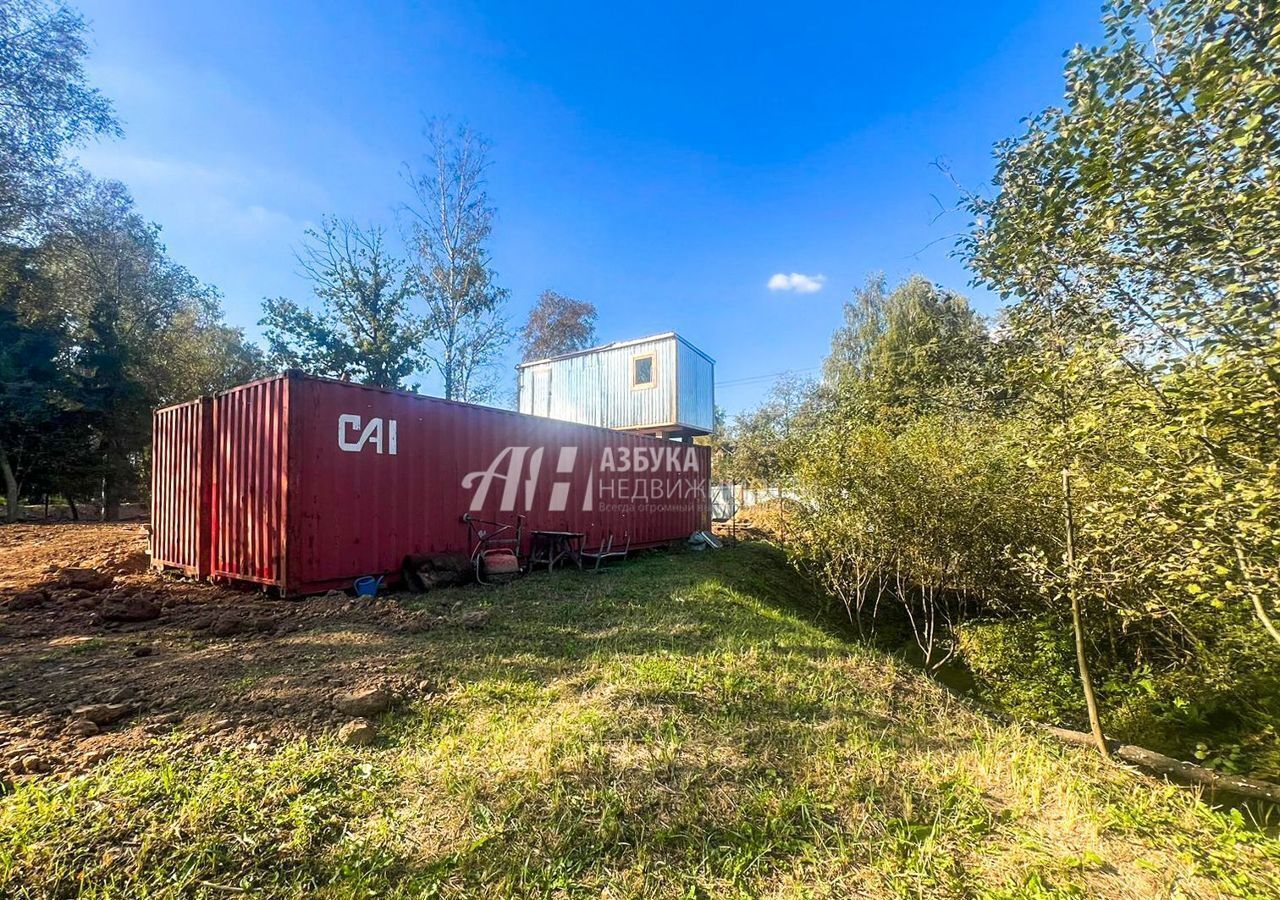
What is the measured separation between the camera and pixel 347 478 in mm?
5258

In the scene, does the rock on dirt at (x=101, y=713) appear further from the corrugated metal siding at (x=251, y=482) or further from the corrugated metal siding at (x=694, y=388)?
the corrugated metal siding at (x=694, y=388)

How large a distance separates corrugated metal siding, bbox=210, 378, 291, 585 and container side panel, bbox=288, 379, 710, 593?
22 centimetres

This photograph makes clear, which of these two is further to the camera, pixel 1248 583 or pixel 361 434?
pixel 361 434

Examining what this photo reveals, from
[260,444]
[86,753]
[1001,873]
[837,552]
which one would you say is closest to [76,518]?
[260,444]

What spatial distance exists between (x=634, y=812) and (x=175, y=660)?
3437 mm

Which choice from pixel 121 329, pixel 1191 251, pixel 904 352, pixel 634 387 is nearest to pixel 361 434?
pixel 1191 251

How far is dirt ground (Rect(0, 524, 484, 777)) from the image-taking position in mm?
2350

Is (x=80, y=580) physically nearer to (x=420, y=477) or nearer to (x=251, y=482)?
(x=251, y=482)

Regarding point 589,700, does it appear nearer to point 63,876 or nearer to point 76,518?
point 63,876

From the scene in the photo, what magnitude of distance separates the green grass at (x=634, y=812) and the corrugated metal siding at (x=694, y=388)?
899 cm

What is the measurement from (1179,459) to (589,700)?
3.20 meters

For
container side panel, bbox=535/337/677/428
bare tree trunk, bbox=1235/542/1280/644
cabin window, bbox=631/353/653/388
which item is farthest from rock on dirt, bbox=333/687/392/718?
cabin window, bbox=631/353/653/388

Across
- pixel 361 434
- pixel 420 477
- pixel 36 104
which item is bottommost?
pixel 420 477

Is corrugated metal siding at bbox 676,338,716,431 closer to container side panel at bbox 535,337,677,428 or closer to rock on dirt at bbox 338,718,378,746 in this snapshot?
container side panel at bbox 535,337,677,428
